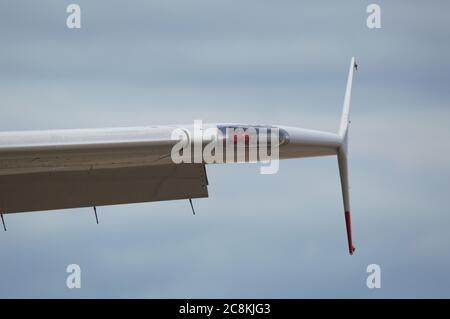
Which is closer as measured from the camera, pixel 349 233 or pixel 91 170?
pixel 91 170

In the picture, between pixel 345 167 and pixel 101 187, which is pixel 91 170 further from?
pixel 345 167

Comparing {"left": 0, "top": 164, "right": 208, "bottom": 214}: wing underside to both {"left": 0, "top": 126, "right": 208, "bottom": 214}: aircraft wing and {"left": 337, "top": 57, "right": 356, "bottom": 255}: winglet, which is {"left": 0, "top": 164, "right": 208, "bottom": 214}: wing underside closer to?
{"left": 0, "top": 126, "right": 208, "bottom": 214}: aircraft wing

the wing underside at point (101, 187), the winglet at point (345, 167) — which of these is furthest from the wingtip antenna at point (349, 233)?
the wing underside at point (101, 187)

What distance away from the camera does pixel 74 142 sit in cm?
5100

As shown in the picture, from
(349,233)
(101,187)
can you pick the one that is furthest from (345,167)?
(101,187)

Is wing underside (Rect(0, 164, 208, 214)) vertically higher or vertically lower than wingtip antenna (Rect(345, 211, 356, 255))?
higher

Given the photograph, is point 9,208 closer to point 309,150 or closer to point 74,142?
point 74,142

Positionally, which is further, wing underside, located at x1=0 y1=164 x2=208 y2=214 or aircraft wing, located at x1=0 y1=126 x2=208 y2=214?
wing underside, located at x1=0 y1=164 x2=208 y2=214

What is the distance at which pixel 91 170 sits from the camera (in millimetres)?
57125

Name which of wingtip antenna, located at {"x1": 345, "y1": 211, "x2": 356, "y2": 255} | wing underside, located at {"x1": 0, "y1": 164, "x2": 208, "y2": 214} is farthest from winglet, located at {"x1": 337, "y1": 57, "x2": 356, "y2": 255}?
wing underside, located at {"x1": 0, "y1": 164, "x2": 208, "y2": 214}

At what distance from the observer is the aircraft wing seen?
5103cm

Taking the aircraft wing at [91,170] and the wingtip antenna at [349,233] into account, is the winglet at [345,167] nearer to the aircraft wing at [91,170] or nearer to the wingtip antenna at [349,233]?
the wingtip antenna at [349,233]

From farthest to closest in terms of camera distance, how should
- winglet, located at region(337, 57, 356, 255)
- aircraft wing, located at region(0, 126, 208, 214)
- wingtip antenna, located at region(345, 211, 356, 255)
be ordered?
1. wingtip antenna, located at region(345, 211, 356, 255)
2. winglet, located at region(337, 57, 356, 255)
3. aircraft wing, located at region(0, 126, 208, 214)

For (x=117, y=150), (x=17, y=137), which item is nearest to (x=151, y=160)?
(x=117, y=150)
